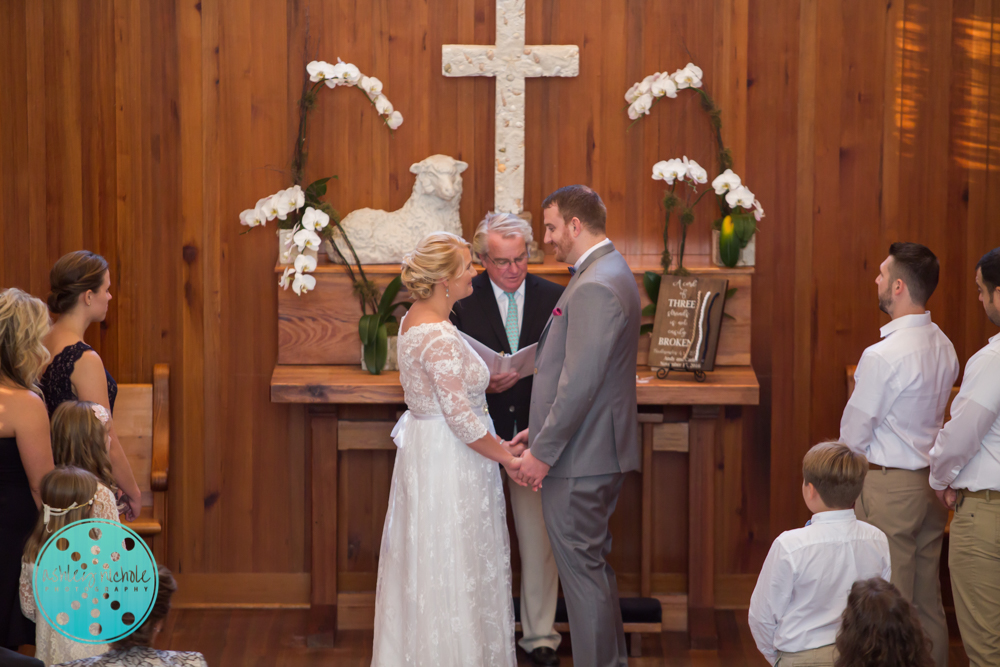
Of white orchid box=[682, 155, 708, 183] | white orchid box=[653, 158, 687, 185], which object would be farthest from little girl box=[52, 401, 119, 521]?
white orchid box=[682, 155, 708, 183]

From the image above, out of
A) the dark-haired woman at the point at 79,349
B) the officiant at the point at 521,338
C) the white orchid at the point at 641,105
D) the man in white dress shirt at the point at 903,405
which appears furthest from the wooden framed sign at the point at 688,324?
the dark-haired woman at the point at 79,349

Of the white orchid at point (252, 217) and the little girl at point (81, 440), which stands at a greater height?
the white orchid at point (252, 217)

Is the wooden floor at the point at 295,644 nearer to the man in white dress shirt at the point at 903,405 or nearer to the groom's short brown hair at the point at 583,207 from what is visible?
the man in white dress shirt at the point at 903,405

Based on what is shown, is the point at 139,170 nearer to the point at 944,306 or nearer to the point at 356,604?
the point at 356,604

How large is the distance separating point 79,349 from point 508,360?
4.58ft

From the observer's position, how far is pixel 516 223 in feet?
11.9

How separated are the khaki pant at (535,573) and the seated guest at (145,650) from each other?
6.38ft

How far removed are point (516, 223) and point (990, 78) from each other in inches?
80.6

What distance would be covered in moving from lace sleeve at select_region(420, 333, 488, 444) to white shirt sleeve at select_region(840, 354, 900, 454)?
1.13 m

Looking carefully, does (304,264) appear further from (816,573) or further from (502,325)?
(816,573)

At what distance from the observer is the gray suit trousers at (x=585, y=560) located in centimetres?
313

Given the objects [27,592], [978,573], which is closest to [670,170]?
[978,573]

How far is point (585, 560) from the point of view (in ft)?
10.3

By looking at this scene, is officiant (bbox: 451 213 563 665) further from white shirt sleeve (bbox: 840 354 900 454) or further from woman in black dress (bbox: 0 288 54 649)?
woman in black dress (bbox: 0 288 54 649)
